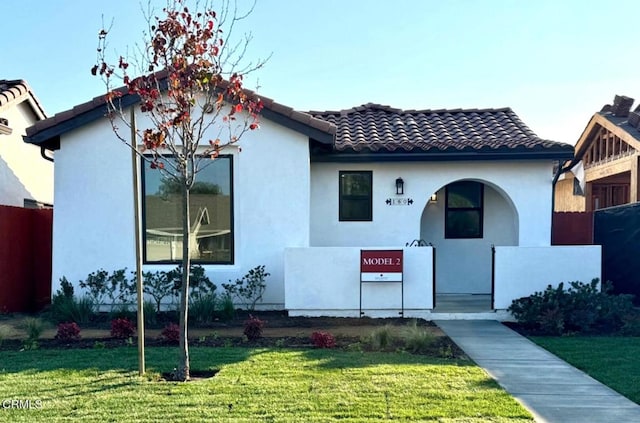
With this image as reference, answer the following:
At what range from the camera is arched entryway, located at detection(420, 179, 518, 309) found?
38.4ft

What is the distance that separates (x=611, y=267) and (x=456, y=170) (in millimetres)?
4170

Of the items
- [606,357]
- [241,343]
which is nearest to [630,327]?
[606,357]

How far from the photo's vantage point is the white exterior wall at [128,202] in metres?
9.87

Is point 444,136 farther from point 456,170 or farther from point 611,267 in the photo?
point 611,267

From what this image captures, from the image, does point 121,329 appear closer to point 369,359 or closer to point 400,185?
point 369,359

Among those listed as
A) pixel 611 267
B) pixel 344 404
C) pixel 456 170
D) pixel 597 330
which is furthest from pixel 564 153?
pixel 344 404

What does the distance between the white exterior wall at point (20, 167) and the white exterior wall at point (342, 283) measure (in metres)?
9.38

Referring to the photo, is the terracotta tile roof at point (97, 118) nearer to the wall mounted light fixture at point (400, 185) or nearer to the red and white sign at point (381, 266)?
the wall mounted light fixture at point (400, 185)

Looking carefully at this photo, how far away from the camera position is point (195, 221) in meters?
10.0

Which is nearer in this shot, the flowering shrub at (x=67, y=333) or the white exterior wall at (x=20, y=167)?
the flowering shrub at (x=67, y=333)

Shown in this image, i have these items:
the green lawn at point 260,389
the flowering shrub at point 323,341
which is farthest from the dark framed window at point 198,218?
the flowering shrub at point 323,341

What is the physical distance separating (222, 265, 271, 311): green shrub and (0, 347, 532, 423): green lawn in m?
3.02

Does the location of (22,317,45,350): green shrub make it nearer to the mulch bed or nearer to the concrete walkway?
the mulch bed

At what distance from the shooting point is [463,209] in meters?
11.9
